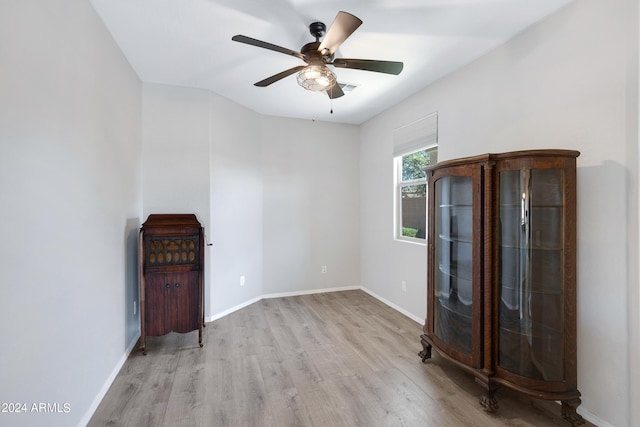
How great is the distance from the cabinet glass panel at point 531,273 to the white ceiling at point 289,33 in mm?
1170

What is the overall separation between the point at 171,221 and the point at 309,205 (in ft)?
7.05

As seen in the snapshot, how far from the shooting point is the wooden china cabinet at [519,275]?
5.80 ft

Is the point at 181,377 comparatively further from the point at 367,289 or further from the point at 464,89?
the point at 464,89

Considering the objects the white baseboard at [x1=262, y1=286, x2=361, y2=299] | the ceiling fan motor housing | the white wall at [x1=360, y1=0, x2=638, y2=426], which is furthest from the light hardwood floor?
the ceiling fan motor housing

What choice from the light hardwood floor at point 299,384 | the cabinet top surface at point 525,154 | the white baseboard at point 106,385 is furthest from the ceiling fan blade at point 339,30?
the white baseboard at point 106,385

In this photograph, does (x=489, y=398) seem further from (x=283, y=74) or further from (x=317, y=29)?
(x=317, y=29)

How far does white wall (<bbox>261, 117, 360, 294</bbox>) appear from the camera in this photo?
4.29 metres

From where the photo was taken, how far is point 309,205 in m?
4.48

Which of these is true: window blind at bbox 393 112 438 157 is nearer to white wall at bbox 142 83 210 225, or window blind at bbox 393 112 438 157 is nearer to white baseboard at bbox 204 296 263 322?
white wall at bbox 142 83 210 225

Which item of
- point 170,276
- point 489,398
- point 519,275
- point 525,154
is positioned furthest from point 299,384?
point 525,154

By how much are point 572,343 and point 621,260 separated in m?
0.58

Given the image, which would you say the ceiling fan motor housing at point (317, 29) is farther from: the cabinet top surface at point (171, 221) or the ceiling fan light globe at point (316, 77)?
the cabinet top surface at point (171, 221)

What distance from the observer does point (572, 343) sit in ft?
5.78

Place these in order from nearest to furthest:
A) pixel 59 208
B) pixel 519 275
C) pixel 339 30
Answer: pixel 59 208
pixel 339 30
pixel 519 275
